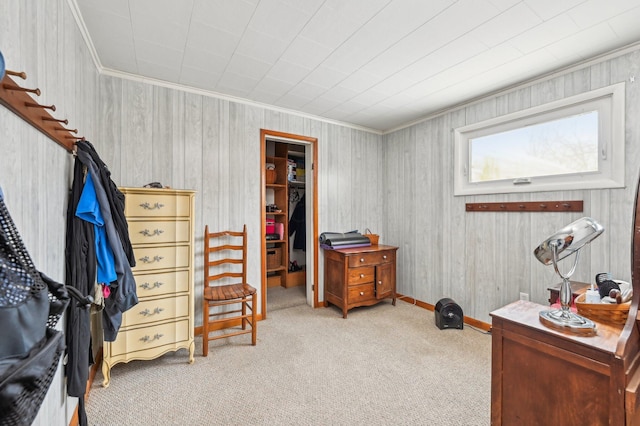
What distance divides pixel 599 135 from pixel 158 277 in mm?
3706

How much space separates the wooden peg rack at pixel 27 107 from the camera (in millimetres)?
873

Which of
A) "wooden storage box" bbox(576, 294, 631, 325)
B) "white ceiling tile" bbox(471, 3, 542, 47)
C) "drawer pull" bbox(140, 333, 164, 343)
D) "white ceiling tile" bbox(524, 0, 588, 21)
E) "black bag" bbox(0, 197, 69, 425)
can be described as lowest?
"drawer pull" bbox(140, 333, 164, 343)

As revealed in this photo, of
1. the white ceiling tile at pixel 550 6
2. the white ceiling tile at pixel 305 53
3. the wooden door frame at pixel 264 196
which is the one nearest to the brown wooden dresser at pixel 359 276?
the wooden door frame at pixel 264 196

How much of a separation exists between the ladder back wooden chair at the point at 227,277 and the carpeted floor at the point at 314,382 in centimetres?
24

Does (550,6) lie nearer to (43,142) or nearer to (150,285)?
(43,142)

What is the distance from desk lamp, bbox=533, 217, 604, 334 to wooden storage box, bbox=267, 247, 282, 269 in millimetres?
3743

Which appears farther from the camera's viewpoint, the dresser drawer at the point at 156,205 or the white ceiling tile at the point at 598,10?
the dresser drawer at the point at 156,205

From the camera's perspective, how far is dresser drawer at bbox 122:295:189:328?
2.10 metres

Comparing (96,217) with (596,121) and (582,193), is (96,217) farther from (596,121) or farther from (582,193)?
(596,121)

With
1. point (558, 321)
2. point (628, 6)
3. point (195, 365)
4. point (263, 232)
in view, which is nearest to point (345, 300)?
point (263, 232)

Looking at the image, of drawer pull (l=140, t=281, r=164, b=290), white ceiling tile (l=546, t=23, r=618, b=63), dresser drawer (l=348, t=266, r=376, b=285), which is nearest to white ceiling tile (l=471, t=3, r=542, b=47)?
white ceiling tile (l=546, t=23, r=618, b=63)

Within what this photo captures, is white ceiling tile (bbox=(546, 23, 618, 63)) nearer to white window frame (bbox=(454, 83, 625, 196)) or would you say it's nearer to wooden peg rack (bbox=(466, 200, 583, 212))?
white window frame (bbox=(454, 83, 625, 196))

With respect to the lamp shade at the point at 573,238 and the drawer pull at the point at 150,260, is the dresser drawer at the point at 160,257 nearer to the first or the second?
the drawer pull at the point at 150,260

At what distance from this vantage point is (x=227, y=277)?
293 centimetres
